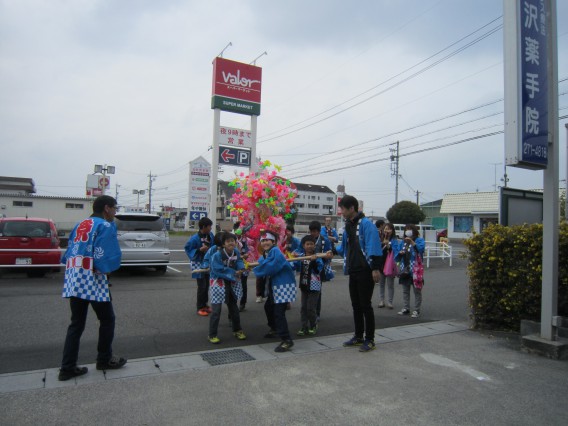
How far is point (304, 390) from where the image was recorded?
150 inches

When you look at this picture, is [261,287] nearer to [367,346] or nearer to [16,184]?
[367,346]

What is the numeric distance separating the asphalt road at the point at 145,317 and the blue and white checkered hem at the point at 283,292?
826mm

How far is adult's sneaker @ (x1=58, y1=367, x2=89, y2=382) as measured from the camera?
390 centimetres

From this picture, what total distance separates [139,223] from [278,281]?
7213mm

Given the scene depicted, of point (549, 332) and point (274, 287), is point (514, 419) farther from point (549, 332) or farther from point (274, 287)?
point (274, 287)

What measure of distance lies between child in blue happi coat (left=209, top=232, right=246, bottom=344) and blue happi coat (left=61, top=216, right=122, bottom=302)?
1486 millimetres

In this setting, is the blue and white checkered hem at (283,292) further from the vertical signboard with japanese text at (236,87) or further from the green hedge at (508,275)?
the vertical signboard with japanese text at (236,87)

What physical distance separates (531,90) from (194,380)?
16.7 feet

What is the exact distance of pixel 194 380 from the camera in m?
4.00

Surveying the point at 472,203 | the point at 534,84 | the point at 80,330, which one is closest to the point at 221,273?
the point at 80,330

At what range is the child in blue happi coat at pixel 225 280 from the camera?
534 centimetres

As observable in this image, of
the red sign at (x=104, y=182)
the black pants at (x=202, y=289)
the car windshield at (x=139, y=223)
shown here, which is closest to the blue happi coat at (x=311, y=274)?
the black pants at (x=202, y=289)

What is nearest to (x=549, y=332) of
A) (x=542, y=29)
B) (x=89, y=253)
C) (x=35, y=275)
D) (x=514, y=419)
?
(x=514, y=419)

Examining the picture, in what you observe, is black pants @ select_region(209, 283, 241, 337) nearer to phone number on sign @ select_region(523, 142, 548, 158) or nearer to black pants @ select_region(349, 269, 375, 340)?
black pants @ select_region(349, 269, 375, 340)
